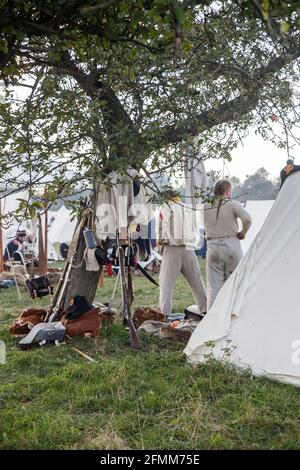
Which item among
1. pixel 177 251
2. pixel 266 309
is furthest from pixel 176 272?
pixel 266 309

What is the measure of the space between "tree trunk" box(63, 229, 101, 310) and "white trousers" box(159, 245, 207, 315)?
91 centimetres

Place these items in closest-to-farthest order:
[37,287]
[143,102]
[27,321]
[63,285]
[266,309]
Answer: [266,309] < [143,102] < [27,321] < [63,285] < [37,287]

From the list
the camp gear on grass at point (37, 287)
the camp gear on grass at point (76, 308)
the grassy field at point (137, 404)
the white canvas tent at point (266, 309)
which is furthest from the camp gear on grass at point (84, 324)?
the white canvas tent at point (266, 309)

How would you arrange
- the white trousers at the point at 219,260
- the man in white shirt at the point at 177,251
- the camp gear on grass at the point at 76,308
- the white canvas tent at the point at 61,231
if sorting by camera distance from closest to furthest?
the camp gear on grass at the point at 76,308
the white trousers at the point at 219,260
the man in white shirt at the point at 177,251
the white canvas tent at the point at 61,231

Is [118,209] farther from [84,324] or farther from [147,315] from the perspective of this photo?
[147,315]

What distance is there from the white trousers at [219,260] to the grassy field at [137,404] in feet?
4.50

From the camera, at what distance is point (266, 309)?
5016mm

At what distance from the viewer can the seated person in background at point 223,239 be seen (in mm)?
6918

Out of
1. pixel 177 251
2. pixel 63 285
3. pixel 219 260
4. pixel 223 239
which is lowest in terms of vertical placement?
pixel 63 285

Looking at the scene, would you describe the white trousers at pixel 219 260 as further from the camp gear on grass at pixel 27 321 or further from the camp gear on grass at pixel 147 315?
the camp gear on grass at pixel 27 321

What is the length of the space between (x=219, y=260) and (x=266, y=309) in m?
1.98

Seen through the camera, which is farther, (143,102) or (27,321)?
(27,321)

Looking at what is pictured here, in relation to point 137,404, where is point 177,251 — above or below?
above

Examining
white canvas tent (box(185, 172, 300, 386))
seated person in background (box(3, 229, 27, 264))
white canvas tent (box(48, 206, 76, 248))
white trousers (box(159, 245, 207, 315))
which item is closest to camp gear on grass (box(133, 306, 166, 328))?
white trousers (box(159, 245, 207, 315))
